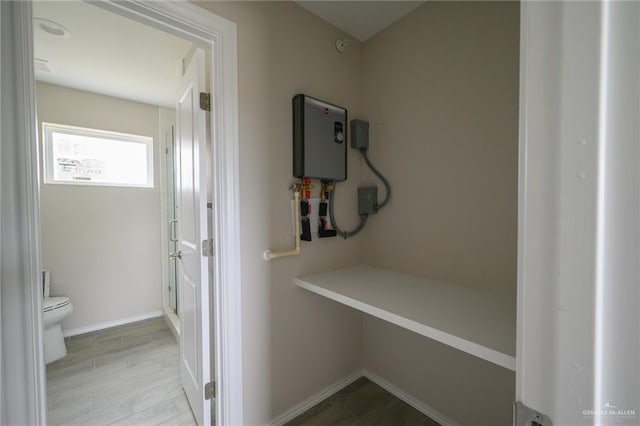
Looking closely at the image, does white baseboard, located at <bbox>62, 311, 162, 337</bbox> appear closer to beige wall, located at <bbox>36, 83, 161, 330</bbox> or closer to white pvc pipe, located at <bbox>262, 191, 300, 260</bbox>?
beige wall, located at <bbox>36, 83, 161, 330</bbox>

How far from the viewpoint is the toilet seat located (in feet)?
7.21

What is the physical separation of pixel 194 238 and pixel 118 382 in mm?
1464

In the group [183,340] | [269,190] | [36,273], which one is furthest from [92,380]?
[269,190]

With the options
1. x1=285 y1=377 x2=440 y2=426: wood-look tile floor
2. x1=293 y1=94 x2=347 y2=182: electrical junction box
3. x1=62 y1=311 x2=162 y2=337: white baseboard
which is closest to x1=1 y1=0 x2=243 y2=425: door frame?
x1=293 y1=94 x2=347 y2=182: electrical junction box

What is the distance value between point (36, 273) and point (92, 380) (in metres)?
1.72

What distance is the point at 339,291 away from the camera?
1.32 m

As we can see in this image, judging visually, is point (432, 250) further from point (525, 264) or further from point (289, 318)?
point (525, 264)

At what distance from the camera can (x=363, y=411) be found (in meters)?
1.59

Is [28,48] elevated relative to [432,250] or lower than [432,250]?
elevated

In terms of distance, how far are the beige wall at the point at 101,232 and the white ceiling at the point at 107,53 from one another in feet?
0.74

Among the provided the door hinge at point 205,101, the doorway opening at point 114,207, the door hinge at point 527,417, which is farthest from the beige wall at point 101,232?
the door hinge at point 527,417

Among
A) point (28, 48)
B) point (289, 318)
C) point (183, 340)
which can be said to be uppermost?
point (28, 48)

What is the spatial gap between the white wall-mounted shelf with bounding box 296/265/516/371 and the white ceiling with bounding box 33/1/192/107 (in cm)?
203

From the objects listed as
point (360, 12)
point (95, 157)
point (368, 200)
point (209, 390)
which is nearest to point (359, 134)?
point (368, 200)
